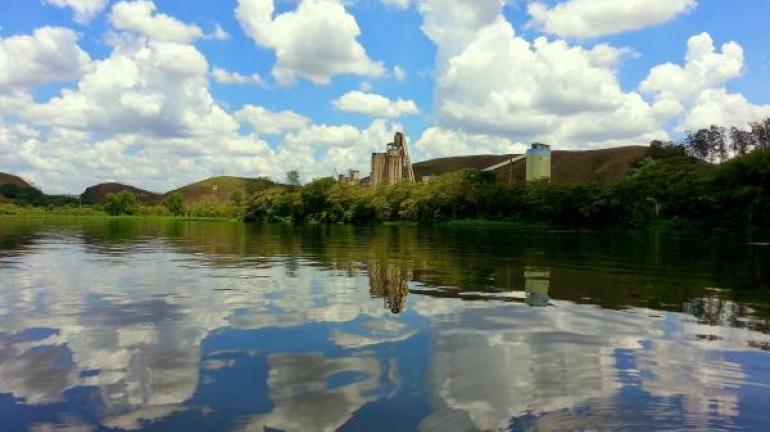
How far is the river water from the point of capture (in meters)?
7.84

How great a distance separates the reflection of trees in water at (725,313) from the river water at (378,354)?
74 millimetres

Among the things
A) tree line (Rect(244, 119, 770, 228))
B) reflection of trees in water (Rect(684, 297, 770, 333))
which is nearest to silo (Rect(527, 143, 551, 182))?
tree line (Rect(244, 119, 770, 228))

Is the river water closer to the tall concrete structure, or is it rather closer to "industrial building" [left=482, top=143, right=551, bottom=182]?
"industrial building" [left=482, top=143, right=551, bottom=182]

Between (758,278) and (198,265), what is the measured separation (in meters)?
22.8

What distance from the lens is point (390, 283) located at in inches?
834

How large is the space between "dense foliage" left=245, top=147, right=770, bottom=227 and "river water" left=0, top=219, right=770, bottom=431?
229 feet

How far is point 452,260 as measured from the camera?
32.2 m

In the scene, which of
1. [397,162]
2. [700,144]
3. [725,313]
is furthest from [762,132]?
[725,313]

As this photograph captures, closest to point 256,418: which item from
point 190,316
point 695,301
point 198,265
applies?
point 190,316

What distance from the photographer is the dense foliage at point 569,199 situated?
8331 centimetres

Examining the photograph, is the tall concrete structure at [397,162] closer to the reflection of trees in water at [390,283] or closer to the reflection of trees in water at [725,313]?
the reflection of trees in water at [390,283]

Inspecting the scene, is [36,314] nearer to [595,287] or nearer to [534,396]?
[534,396]

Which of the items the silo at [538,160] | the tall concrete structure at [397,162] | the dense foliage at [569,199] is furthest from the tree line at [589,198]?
the tall concrete structure at [397,162]

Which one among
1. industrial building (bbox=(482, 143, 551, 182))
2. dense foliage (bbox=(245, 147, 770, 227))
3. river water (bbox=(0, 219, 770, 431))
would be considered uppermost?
industrial building (bbox=(482, 143, 551, 182))
